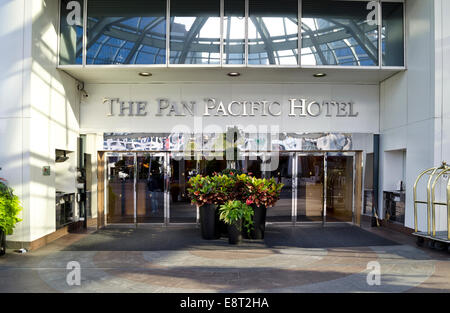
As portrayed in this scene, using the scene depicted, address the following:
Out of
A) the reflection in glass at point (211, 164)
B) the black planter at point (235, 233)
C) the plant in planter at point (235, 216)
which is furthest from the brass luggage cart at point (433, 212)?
the reflection in glass at point (211, 164)

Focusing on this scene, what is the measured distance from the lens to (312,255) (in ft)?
22.1

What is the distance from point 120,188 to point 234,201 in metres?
4.14

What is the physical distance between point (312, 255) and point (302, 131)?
162 inches

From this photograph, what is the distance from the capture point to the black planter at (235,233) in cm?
752

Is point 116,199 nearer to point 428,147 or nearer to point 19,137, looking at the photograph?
point 19,137

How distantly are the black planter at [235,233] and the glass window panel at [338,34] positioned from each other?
421 centimetres

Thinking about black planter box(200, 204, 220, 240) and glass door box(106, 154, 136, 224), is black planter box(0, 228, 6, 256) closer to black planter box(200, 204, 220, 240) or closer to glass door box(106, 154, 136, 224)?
glass door box(106, 154, 136, 224)

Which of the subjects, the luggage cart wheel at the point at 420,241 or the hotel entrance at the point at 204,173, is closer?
the luggage cart wheel at the point at 420,241

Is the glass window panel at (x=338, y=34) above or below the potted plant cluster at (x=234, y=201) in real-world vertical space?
above

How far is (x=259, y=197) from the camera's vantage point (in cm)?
765

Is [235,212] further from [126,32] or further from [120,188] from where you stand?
[126,32]

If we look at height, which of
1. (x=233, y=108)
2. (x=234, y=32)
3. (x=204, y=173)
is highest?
(x=234, y=32)

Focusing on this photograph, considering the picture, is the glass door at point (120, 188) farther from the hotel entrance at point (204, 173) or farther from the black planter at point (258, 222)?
the black planter at point (258, 222)

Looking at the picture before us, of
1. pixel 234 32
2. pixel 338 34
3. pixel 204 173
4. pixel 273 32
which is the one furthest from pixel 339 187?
pixel 234 32
